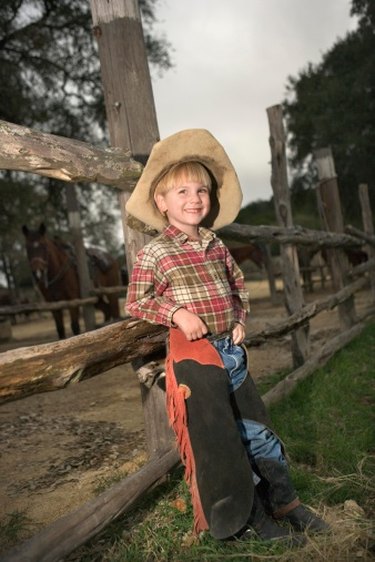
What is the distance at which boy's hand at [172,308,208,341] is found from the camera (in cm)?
204

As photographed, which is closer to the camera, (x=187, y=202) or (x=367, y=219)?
(x=187, y=202)

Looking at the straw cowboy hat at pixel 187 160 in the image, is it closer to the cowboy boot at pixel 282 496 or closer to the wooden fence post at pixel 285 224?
the cowboy boot at pixel 282 496

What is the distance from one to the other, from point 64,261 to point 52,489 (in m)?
6.70

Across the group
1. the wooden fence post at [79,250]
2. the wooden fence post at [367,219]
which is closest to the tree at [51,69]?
the wooden fence post at [79,250]

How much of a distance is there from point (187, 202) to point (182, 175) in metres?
0.12

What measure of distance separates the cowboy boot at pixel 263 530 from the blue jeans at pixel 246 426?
190mm

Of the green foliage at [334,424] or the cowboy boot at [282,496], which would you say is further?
the green foliage at [334,424]

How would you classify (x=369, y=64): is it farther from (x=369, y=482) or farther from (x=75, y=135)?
(x=369, y=482)

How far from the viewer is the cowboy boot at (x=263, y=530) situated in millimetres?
2047

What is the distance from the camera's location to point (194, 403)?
2043mm

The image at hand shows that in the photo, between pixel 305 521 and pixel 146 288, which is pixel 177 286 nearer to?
pixel 146 288

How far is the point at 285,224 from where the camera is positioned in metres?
4.91

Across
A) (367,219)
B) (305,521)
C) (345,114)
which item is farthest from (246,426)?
(345,114)

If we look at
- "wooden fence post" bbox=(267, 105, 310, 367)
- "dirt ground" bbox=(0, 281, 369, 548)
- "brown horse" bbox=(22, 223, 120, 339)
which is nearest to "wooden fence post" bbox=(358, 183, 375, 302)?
"dirt ground" bbox=(0, 281, 369, 548)
